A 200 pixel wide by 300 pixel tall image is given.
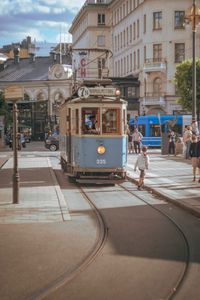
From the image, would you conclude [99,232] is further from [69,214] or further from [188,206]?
[188,206]

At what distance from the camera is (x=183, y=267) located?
8.62 meters

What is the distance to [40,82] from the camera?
108062 millimetres

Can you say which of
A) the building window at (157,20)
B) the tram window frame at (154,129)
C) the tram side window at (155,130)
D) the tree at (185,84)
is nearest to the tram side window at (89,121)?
the tram window frame at (154,129)

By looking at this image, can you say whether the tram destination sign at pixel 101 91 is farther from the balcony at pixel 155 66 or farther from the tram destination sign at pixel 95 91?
the balcony at pixel 155 66

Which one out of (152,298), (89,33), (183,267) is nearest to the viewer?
(152,298)

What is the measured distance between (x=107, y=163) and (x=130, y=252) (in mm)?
11171

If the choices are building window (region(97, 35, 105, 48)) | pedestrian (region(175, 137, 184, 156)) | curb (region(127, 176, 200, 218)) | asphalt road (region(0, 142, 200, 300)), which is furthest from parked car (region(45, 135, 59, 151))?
building window (region(97, 35, 105, 48))

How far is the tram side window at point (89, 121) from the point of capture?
21.0 meters

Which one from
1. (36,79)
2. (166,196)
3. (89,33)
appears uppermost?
(89,33)

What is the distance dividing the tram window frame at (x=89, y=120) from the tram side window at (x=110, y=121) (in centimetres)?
20

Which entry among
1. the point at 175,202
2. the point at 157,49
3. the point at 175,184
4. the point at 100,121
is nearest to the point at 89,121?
the point at 100,121

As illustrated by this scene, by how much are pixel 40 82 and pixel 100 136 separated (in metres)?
88.4

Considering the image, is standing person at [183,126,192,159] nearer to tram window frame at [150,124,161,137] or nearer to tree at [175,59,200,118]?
tram window frame at [150,124,161,137]

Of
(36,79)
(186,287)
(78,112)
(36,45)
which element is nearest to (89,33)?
(36,79)
